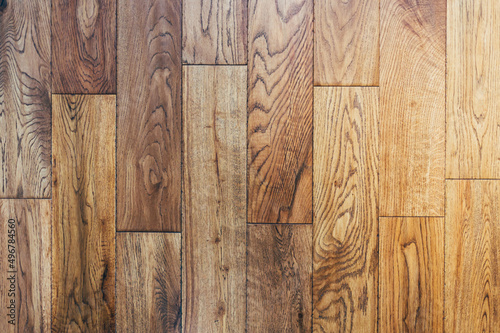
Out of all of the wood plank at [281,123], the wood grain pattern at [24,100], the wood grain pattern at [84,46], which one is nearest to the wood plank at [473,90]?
the wood plank at [281,123]

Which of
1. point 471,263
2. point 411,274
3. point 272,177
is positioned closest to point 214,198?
point 272,177

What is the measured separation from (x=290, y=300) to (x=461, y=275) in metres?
0.41

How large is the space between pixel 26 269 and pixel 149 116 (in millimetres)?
470

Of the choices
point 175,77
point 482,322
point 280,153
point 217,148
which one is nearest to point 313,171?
point 280,153

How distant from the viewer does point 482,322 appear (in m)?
0.71

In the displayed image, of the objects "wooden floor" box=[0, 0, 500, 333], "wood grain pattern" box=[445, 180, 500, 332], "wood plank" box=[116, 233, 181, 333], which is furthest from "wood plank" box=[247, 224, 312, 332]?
"wood grain pattern" box=[445, 180, 500, 332]

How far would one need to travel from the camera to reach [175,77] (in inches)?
28.5

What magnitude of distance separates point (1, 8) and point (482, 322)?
1.37m

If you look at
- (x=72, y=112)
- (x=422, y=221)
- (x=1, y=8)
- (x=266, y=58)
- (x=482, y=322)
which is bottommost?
(x=482, y=322)

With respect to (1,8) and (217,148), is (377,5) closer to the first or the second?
(217,148)

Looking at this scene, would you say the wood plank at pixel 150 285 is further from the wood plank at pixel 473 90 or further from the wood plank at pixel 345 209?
the wood plank at pixel 473 90

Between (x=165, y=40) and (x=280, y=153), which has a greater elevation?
(x=165, y=40)

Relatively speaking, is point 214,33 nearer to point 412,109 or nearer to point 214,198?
point 214,198

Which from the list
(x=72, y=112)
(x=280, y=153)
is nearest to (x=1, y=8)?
(x=72, y=112)
